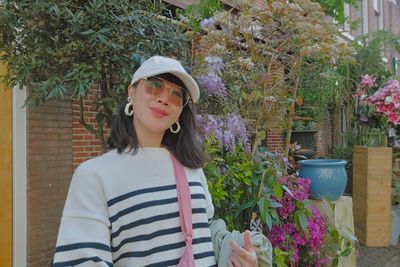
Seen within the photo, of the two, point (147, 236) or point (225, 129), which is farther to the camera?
point (225, 129)

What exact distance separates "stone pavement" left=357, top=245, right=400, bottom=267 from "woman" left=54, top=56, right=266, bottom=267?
15.1 ft

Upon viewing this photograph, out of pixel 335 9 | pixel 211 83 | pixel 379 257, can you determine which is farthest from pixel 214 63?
pixel 335 9

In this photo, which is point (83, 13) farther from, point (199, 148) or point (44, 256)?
point (44, 256)

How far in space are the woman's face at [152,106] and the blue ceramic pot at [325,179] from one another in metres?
3.07

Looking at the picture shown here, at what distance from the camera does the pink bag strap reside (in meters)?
1.44

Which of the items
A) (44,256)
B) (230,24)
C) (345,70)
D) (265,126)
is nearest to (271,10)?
(230,24)

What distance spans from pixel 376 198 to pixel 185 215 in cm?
567

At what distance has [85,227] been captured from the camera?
131 centimetres

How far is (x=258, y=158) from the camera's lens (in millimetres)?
3676

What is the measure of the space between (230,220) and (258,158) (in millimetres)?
708

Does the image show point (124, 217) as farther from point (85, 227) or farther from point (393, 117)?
point (393, 117)

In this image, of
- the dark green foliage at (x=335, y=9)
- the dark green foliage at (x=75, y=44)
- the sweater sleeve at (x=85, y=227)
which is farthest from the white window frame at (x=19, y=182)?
the dark green foliage at (x=335, y=9)

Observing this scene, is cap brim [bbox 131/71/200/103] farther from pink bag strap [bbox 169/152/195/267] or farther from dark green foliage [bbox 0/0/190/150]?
dark green foliage [bbox 0/0/190/150]

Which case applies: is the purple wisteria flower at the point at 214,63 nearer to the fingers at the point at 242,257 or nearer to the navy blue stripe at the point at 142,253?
the fingers at the point at 242,257
